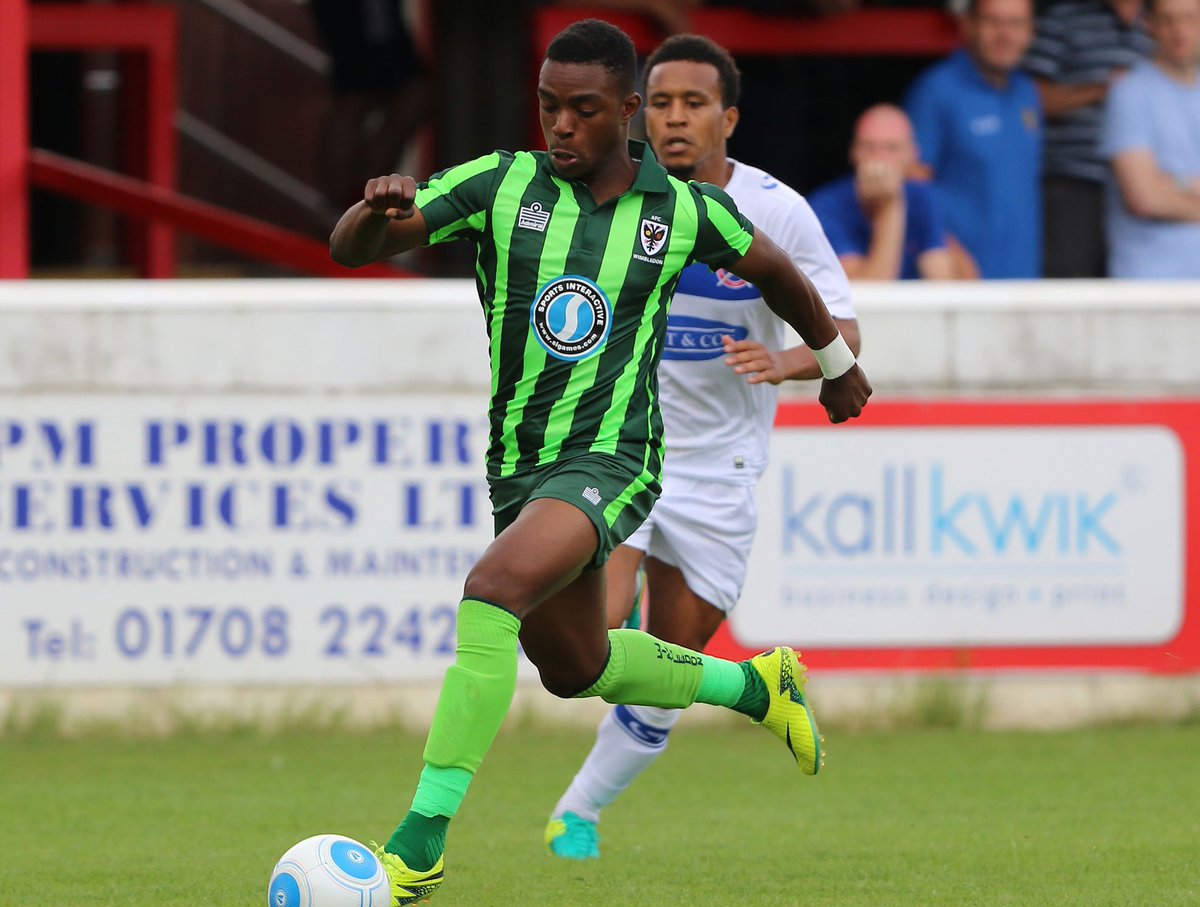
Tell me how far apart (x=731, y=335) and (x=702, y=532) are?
0.56 m

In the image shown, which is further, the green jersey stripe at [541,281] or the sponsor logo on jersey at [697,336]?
the sponsor logo on jersey at [697,336]

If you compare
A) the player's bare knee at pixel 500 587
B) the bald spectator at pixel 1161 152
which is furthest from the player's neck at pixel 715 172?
the bald spectator at pixel 1161 152

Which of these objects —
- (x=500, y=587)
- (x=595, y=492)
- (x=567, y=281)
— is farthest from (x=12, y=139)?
(x=500, y=587)

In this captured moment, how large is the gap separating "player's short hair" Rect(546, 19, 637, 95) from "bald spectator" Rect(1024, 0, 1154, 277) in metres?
5.77

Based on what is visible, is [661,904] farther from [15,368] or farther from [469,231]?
[15,368]

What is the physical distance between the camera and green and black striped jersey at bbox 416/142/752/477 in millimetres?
4738

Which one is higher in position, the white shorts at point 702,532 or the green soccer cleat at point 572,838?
the white shorts at point 702,532

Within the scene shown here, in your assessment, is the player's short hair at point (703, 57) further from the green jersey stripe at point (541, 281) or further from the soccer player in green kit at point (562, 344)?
the green jersey stripe at point (541, 281)

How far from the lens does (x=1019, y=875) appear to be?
5492 mm

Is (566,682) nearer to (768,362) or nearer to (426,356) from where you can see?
(768,362)

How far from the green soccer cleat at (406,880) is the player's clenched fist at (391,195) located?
136 centimetres

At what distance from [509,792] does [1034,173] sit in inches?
167

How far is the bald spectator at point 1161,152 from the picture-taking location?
9789 millimetres

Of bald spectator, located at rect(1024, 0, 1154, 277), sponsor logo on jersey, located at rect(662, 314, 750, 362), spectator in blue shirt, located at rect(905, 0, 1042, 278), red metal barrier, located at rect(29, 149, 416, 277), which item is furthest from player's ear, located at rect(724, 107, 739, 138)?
red metal barrier, located at rect(29, 149, 416, 277)
